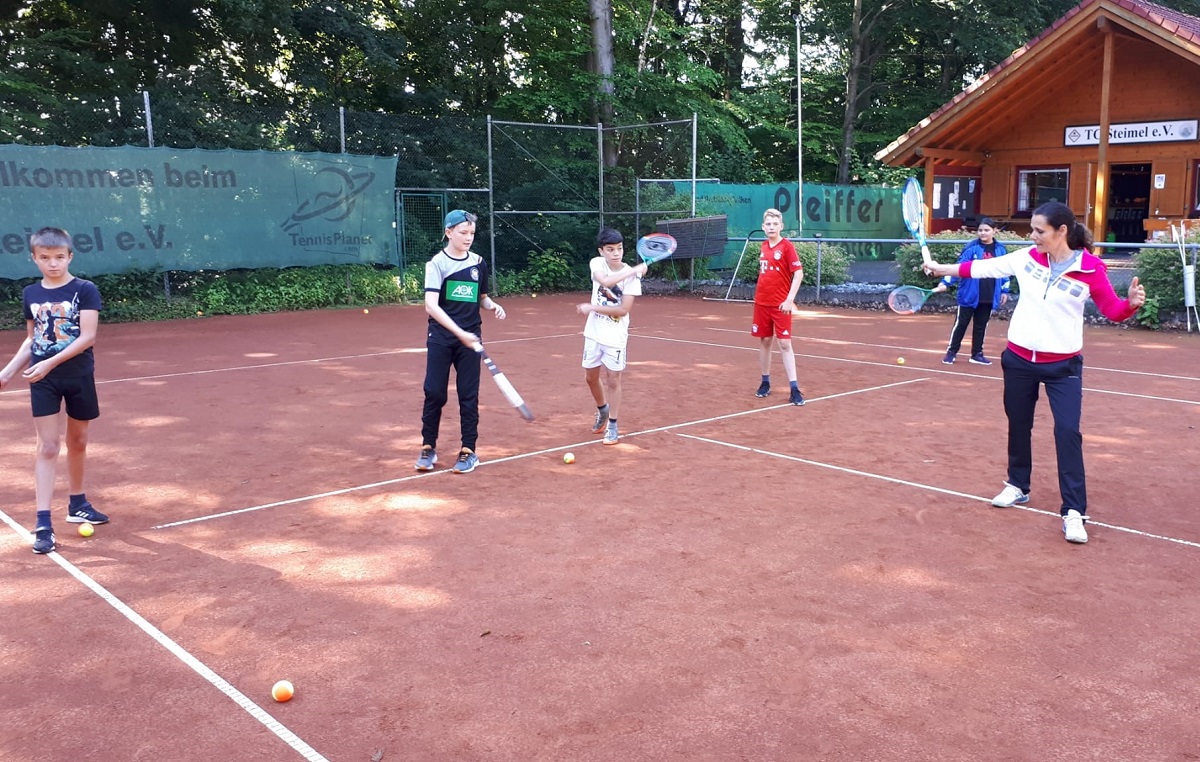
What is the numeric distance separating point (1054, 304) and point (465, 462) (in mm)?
3851

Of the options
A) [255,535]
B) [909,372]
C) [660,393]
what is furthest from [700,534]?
[909,372]

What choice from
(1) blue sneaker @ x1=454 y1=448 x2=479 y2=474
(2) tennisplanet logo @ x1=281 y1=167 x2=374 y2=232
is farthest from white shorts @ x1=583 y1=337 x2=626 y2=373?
(2) tennisplanet logo @ x1=281 y1=167 x2=374 y2=232

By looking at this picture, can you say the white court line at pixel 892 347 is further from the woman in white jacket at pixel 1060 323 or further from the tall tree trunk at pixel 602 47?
the tall tree trunk at pixel 602 47

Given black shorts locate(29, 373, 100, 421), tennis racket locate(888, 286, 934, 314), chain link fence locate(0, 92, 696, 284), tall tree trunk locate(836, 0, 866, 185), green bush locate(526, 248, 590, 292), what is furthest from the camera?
tall tree trunk locate(836, 0, 866, 185)

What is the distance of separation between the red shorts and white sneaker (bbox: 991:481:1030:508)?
3.45 meters

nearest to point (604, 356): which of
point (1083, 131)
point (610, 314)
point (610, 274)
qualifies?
point (610, 314)

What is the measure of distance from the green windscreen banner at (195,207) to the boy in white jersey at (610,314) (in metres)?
11.2

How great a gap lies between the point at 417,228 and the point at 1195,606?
17477mm

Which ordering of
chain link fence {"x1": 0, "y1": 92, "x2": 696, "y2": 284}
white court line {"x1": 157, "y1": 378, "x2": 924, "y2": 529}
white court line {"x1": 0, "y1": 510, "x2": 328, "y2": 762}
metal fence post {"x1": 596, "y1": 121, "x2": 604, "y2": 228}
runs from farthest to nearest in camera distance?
metal fence post {"x1": 596, "y1": 121, "x2": 604, "y2": 228} < chain link fence {"x1": 0, "y1": 92, "x2": 696, "y2": 284} < white court line {"x1": 157, "y1": 378, "x2": 924, "y2": 529} < white court line {"x1": 0, "y1": 510, "x2": 328, "y2": 762}

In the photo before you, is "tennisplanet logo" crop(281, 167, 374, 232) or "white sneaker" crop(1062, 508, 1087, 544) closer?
"white sneaker" crop(1062, 508, 1087, 544)

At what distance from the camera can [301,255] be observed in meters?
18.1

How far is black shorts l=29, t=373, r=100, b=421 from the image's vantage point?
17.5ft

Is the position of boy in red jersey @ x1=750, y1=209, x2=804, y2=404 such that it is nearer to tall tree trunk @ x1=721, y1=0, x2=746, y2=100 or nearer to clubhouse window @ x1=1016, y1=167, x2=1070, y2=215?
clubhouse window @ x1=1016, y1=167, x2=1070, y2=215

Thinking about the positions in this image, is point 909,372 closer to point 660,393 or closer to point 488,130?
point 660,393
